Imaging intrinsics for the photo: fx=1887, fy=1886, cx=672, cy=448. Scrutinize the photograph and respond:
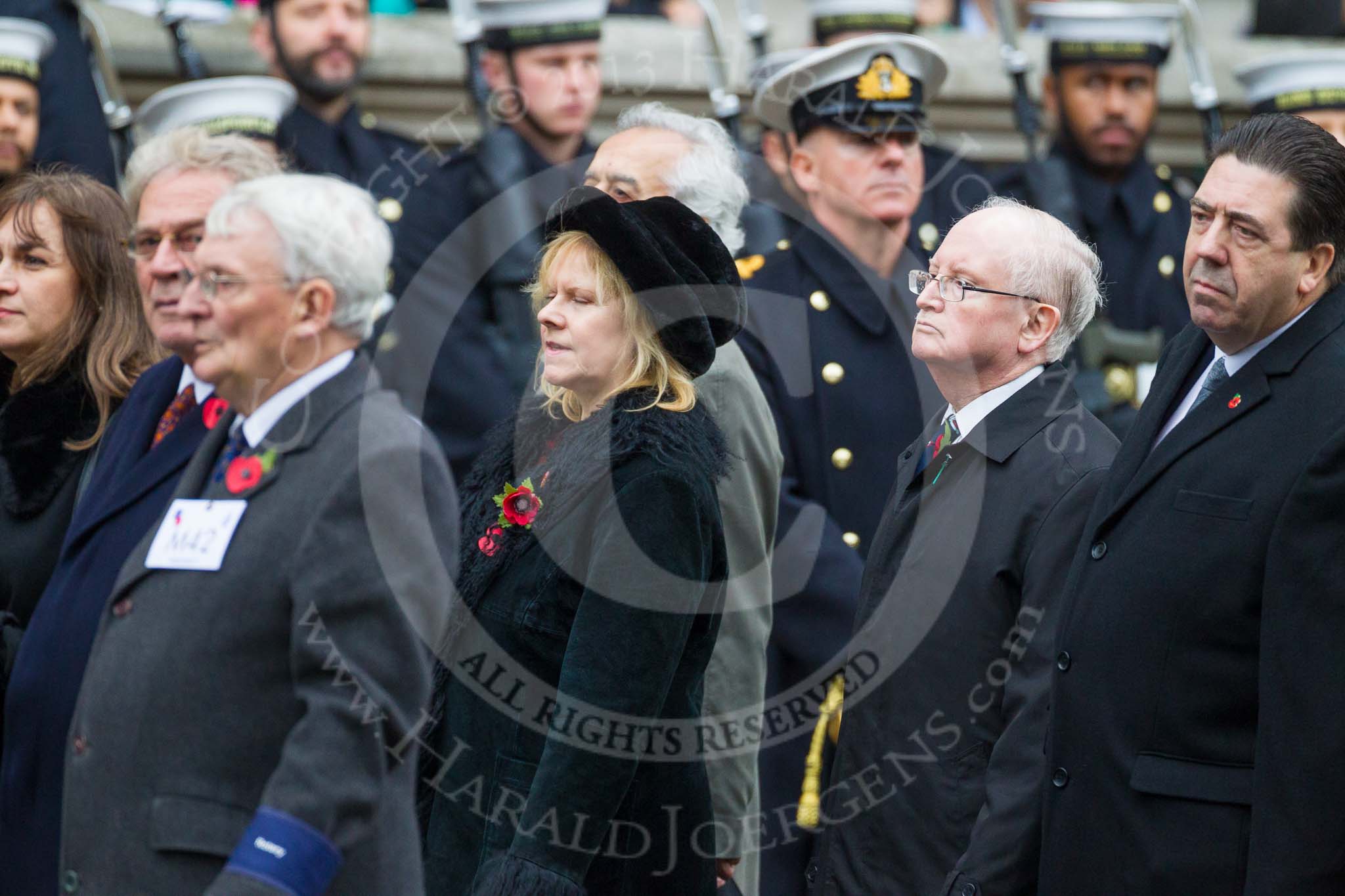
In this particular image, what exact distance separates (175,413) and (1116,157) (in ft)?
12.9

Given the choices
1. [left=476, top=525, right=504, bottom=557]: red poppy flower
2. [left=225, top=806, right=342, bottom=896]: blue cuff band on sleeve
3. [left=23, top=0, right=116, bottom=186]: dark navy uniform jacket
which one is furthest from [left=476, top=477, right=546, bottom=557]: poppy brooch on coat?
[left=23, top=0, right=116, bottom=186]: dark navy uniform jacket

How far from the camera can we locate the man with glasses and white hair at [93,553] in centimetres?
316

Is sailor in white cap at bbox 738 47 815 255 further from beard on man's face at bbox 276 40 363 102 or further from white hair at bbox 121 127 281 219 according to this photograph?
white hair at bbox 121 127 281 219

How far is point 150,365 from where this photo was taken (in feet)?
12.4

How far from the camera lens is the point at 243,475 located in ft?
9.20

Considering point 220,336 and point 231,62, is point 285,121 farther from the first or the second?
point 220,336

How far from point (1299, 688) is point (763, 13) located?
5.08 meters

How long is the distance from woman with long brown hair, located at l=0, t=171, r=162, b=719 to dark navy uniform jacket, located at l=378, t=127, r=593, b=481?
158cm

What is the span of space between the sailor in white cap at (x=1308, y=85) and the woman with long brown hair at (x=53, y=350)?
386 cm

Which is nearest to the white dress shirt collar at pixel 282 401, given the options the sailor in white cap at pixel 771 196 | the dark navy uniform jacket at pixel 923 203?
the dark navy uniform jacket at pixel 923 203

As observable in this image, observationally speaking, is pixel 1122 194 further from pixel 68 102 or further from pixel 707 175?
pixel 68 102

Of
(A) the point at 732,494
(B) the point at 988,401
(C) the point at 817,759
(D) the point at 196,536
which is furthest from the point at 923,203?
(D) the point at 196,536

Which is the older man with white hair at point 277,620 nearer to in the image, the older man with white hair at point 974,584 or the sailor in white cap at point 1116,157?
the older man with white hair at point 974,584

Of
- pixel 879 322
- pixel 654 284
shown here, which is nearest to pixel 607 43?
pixel 879 322
